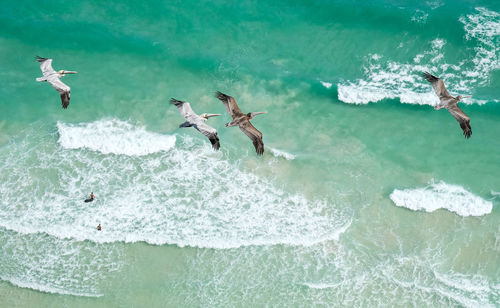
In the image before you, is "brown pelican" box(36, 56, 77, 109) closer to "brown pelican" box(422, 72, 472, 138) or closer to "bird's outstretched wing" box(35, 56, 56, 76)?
"bird's outstretched wing" box(35, 56, 56, 76)

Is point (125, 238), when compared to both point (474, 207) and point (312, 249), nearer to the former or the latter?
point (312, 249)

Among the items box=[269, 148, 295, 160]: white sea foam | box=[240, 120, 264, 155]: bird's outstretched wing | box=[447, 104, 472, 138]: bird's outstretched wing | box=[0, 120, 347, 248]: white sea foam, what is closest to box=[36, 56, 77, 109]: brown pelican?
box=[0, 120, 347, 248]: white sea foam

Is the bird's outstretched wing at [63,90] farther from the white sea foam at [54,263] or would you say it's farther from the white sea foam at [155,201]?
the white sea foam at [54,263]

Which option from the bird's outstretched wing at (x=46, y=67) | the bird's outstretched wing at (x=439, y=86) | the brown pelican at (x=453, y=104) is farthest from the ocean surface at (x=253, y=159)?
the bird's outstretched wing at (x=439, y=86)

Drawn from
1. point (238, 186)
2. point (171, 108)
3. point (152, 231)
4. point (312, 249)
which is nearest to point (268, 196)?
point (238, 186)

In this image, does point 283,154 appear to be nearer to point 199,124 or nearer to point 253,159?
point 253,159

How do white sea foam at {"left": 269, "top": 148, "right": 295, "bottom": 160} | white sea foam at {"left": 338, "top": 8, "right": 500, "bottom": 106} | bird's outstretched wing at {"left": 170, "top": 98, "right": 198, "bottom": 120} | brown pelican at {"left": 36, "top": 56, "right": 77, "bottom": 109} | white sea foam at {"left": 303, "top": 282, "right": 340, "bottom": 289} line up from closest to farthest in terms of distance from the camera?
1. bird's outstretched wing at {"left": 170, "top": 98, "right": 198, "bottom": 120}
2. white sea foam at {"left": 303, "top": 282, "right": 340, "bottom": 289}
3. brown pelican at {"left": 36, "top": 56, "right": 77, "bottom": 109}
4. white sea foam at {"left": 269, "top": 148, "right": 295, "bottom": 160}
5. white sea foam at {"left": 338, "top": 8, "right": 500, "bottom": 106}
